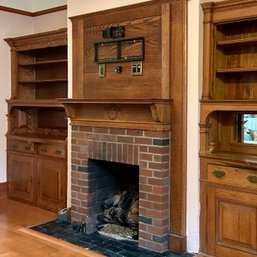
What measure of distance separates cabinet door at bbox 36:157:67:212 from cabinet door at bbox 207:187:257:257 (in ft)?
6.25

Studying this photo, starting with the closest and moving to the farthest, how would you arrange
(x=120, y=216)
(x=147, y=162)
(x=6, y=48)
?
1. (x=147, y=162)
2. (x=120, y=216)
3. (x=6, y=48)

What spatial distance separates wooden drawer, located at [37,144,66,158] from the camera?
4402mm

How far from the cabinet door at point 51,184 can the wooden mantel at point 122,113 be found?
32.7 inches

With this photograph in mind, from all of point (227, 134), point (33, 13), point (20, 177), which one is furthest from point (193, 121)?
point (33, 13)

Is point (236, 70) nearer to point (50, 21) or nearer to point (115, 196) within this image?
point (115, 196)

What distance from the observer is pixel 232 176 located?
2961 mm

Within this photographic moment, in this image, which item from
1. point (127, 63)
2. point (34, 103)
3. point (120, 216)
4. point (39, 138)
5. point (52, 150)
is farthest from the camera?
point (34, 103)

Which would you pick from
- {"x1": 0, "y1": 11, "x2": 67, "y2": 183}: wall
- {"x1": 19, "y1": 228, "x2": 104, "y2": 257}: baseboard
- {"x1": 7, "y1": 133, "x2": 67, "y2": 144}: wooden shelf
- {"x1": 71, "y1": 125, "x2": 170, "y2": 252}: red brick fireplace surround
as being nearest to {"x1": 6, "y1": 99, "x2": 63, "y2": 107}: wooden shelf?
{"x1": 0, "y1": 11, "x2": 67, "y2": 183}: wall

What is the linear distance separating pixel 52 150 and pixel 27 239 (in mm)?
1213

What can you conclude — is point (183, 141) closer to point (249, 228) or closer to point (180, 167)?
point (180, 167)

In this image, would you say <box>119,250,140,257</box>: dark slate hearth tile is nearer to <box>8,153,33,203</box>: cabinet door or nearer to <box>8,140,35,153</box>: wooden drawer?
<box>8,153,33,203</box>: cabinet door

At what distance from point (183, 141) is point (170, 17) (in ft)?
3.51

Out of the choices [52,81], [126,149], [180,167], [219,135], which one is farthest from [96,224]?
[52,81]

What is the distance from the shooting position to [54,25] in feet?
16.9
